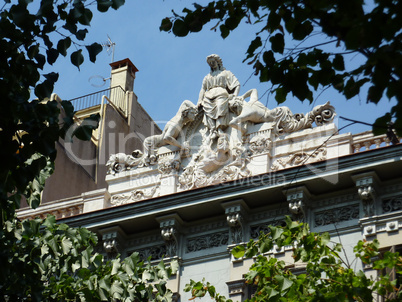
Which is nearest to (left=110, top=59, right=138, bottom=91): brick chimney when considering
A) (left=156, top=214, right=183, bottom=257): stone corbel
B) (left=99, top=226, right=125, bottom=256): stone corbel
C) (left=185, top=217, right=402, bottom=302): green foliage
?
(left=99, top=226, right=125, bottom=256): stone corbel

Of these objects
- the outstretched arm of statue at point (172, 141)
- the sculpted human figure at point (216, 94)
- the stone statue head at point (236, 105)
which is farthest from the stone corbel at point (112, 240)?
the stone statue head at point (236, 105)

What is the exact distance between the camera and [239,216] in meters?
22.3

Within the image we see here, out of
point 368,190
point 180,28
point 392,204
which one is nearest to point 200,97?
point 368,190

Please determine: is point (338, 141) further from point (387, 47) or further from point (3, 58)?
point (387, 47)

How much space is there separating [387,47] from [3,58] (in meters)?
5.66

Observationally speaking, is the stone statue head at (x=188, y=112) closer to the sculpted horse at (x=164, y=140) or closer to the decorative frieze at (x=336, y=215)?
the sculpted horse at (x=164, y=140)

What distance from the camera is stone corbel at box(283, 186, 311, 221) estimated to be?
21.7 metres

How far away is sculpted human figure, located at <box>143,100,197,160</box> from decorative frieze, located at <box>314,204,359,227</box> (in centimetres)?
434

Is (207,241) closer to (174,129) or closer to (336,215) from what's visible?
(336,215)

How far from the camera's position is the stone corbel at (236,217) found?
22.3 metres

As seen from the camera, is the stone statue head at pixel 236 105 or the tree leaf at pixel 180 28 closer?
the tree leaf at pixel 180 28

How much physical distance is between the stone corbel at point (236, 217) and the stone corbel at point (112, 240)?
2878mm

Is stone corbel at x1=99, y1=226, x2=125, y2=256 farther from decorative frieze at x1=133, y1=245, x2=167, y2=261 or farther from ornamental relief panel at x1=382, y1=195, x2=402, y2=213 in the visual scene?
ornamental relief panel at x1=382, y1=195, x2=402, y2=213

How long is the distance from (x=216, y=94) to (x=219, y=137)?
1310 millimetres
